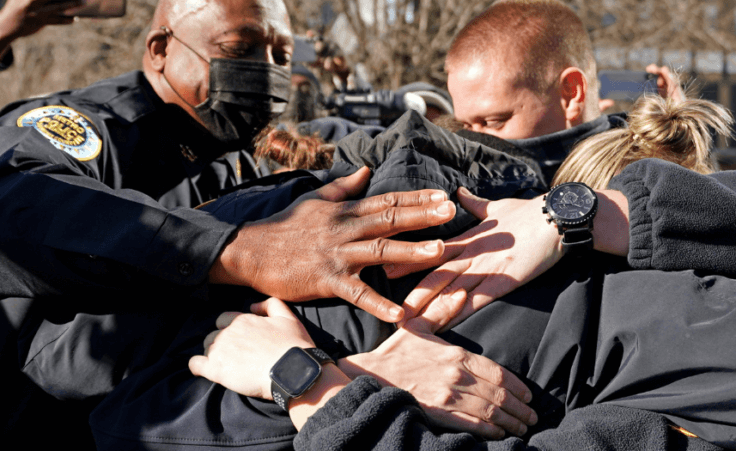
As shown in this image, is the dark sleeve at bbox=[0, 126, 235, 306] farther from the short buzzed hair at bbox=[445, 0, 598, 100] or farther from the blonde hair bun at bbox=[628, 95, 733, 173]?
the short buzzed hair at bbox=[445, 0, 598, 100]

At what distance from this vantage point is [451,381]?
1522 millimetres

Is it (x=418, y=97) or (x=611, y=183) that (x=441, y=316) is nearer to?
(x=611, y=183)

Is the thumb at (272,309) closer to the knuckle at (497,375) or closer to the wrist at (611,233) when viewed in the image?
the knuckle at (497,375)

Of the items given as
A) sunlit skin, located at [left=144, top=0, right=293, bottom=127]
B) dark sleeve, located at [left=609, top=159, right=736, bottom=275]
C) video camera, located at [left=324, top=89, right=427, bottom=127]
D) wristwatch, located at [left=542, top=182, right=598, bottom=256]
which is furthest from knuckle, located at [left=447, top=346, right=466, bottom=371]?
video camera, located at [left=324, top=89, right=427, bottom=127]

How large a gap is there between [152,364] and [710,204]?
1481 mm

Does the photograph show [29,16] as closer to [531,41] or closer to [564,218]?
[531,41]

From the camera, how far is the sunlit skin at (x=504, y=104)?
2.57 meters

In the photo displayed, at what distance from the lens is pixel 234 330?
1.65 m

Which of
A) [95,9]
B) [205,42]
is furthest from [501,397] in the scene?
[95,9]

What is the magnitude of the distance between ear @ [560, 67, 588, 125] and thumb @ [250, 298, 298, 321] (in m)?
1.61

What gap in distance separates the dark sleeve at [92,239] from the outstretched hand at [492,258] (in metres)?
0.57

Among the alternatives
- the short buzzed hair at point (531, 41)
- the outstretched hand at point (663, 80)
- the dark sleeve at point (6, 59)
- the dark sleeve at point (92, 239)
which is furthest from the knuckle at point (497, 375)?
the dark sleeve at point (6, 59)

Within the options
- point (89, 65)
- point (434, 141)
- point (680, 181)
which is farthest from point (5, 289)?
point (89, 65)

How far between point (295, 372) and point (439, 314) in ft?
1.28
